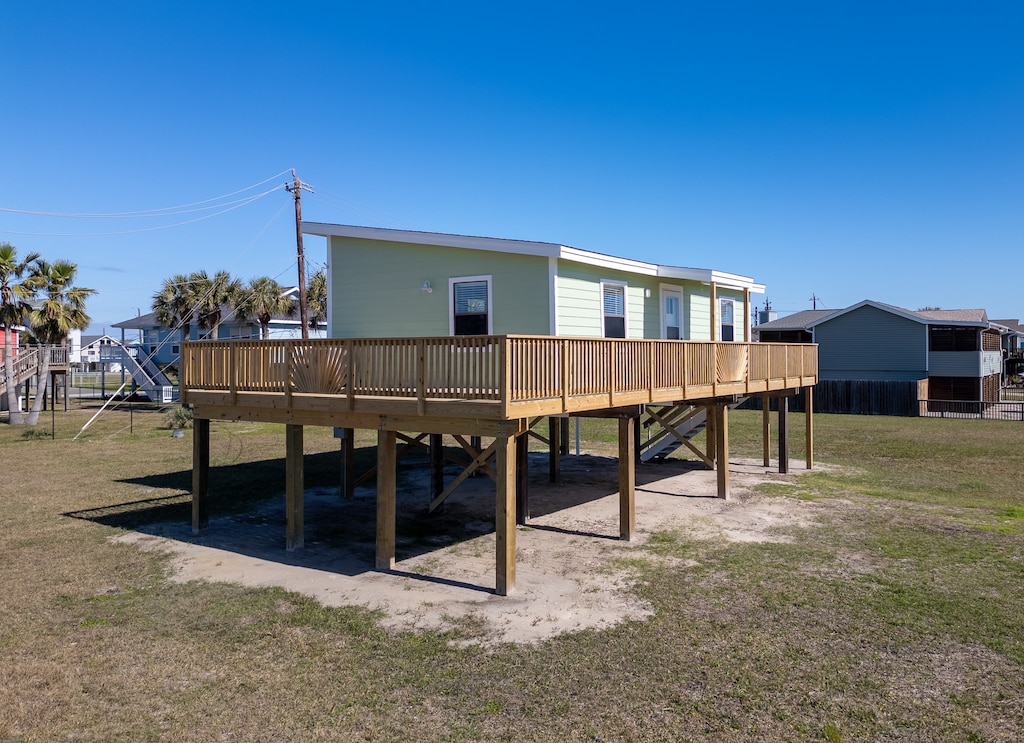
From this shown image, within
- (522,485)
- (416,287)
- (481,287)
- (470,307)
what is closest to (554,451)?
(522,485)

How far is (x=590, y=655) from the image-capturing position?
23.1ft

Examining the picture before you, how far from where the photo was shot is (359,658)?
23.0 ft

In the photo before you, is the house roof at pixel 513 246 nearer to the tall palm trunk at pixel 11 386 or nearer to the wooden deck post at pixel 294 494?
the wooden deck post at pixel 294 494


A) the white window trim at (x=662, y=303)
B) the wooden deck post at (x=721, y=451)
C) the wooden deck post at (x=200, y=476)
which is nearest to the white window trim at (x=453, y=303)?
the wooden deck post at (x=200, y=476)

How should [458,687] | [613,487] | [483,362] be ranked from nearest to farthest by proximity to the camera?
[458,687], [483,362], [613,487]

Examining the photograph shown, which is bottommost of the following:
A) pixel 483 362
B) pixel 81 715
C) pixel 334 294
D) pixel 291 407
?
pixel 81 715

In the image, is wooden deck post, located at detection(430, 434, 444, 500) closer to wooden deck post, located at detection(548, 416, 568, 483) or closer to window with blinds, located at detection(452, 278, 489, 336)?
window with blinds, located at detection(452, 278, 489, 336)

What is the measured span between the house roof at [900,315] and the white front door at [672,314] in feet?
78.4

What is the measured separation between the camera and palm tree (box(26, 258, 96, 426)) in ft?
101

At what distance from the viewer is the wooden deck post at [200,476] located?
40.1 ft

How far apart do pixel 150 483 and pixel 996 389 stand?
4350cm

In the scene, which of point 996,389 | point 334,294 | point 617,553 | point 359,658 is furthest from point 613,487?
point 996,389

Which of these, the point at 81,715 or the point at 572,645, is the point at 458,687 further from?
the point at 81,715

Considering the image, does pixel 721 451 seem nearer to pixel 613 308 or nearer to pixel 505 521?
pixel 613 308
